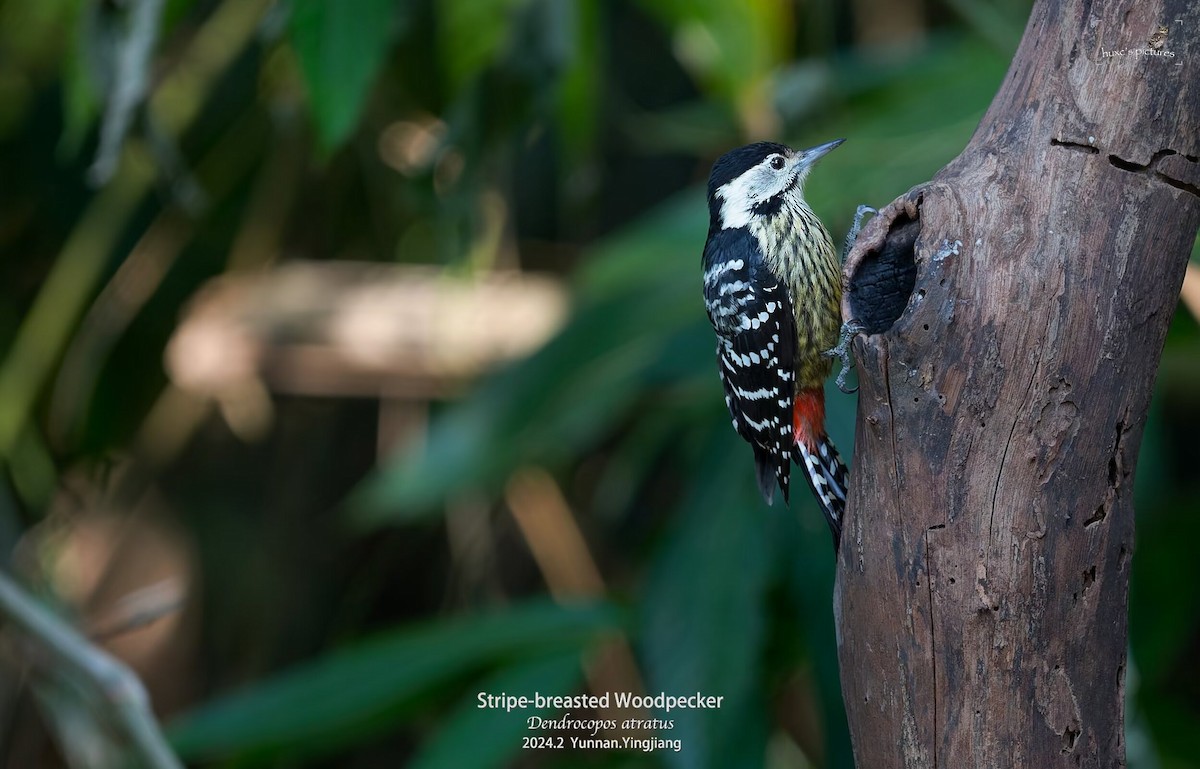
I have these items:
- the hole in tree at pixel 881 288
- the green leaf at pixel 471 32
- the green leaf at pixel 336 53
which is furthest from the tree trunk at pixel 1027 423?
the green leaf at pixel 471 32

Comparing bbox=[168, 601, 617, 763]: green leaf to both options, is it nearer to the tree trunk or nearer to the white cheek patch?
the white cheek patch

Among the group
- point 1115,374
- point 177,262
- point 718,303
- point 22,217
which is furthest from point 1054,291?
point 22,217

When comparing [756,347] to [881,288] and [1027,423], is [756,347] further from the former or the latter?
[1027,423]

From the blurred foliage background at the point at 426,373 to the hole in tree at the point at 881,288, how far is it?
1.04 m

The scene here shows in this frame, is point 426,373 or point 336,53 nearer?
point 336,53

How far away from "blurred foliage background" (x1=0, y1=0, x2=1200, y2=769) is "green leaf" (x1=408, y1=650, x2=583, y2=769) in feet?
0.04

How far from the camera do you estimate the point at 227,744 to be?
333cm

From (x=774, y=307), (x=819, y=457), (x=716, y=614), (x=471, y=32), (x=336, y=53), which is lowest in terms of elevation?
(x=716, y=614)

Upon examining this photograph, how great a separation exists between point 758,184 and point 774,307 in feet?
1.07

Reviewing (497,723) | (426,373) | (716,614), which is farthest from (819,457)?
(426,373)

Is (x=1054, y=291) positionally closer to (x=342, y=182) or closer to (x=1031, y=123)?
(x=1031, y=123)

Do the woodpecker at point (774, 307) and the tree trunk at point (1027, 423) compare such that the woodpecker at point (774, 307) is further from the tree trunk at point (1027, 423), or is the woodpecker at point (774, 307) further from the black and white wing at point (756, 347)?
the tree trunk at point (1027, 423)

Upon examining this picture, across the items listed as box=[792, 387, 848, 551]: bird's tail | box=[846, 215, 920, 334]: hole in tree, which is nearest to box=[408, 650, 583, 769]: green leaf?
box=[792, 387, 848, 551]: bird's tail

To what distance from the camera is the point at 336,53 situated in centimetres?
231
